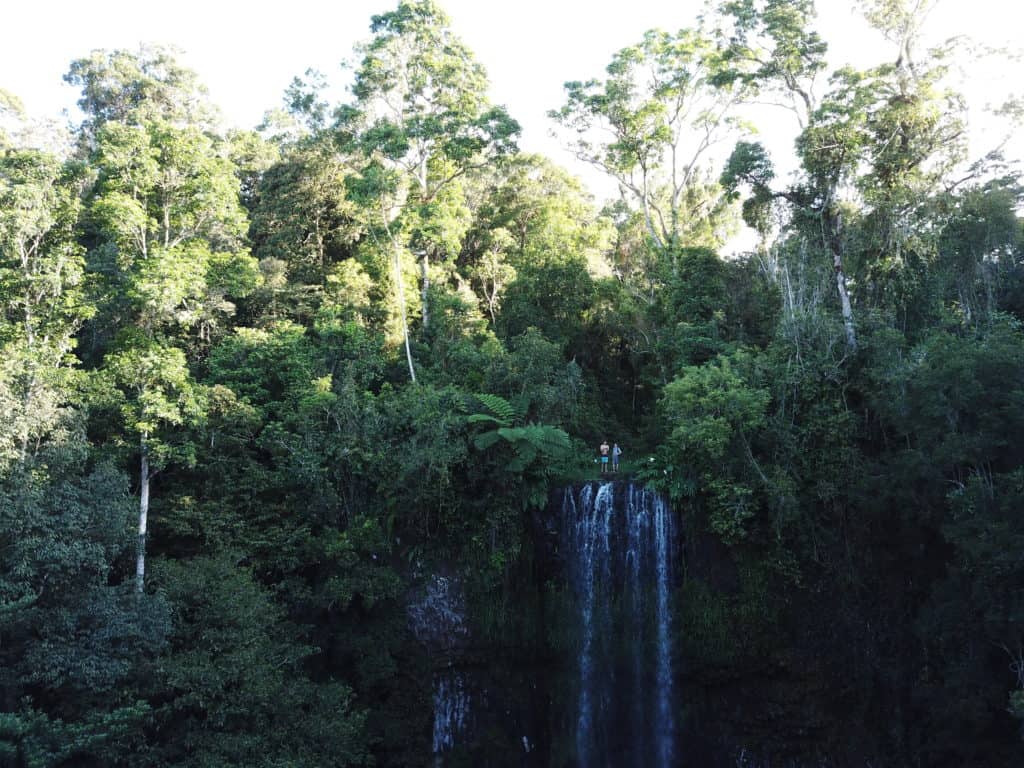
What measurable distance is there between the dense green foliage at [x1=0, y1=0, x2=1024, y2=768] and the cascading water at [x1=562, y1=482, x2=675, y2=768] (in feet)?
2.45

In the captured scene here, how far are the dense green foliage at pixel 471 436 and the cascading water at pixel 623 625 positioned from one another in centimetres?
75

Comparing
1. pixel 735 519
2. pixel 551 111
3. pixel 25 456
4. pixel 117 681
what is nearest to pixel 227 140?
pixel 551 111

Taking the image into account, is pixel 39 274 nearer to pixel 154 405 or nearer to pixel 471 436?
pixel 154 405

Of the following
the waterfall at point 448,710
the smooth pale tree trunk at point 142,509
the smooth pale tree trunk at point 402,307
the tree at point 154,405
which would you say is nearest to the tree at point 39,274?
the tree at point 154,405

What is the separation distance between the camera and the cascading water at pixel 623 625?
16812mm

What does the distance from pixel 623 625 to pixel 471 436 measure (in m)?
5.71

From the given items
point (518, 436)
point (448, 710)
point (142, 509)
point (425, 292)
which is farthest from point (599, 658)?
point (425, 292)

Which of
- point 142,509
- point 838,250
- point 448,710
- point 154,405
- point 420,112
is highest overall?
point 420,112

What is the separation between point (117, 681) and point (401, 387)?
10185 mm

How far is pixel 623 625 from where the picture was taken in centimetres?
1712

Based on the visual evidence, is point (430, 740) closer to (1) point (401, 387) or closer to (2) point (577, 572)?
(2) point (577, 572)

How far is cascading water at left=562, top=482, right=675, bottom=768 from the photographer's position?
1681 centimetres

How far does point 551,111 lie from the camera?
2475 cm

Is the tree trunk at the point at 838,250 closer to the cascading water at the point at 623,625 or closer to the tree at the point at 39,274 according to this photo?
the cascading water at the point at 623,625
